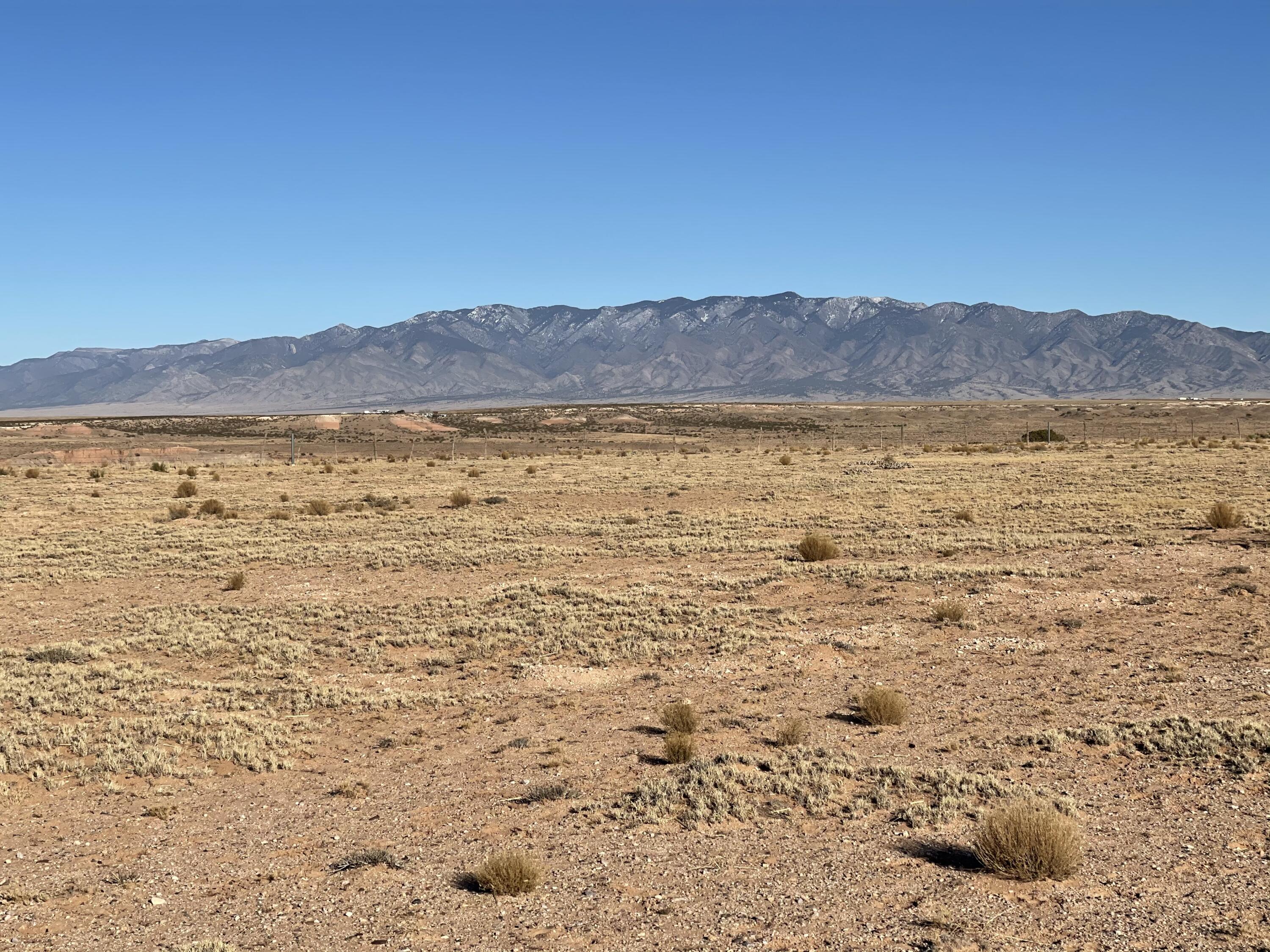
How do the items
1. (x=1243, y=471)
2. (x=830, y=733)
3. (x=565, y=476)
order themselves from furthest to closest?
(x=565, y=476) < (x=1243, y=471) < (x=830, y=733)

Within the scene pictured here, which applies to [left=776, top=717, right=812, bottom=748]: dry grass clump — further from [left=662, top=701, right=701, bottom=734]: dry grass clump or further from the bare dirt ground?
[left=662, top=701, right=701, bottom=734]: dry grass clump

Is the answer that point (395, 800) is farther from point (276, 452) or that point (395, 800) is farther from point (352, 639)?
point (276, 452)

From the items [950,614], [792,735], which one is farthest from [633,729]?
[950,614]

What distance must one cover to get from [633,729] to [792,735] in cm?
192

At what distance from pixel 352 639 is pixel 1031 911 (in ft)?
39.4

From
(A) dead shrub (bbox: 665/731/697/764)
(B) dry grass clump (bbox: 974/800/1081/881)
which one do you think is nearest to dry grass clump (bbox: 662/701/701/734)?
(A) dead shrub (bbox: 665/731/697/764)

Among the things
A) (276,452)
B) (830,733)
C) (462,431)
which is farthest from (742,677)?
(462,431)

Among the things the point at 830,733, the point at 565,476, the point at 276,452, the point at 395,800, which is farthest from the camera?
the point at 276,452

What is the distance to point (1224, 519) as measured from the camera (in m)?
23.5

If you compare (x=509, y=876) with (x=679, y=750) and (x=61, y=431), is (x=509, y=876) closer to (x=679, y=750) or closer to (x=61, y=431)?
(x=679, y=750)

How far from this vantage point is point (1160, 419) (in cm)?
11194

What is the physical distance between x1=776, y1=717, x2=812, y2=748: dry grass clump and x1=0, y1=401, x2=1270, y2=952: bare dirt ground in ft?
0.50

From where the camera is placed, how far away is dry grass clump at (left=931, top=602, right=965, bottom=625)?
1645 centimetres

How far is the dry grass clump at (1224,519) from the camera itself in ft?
77.1
